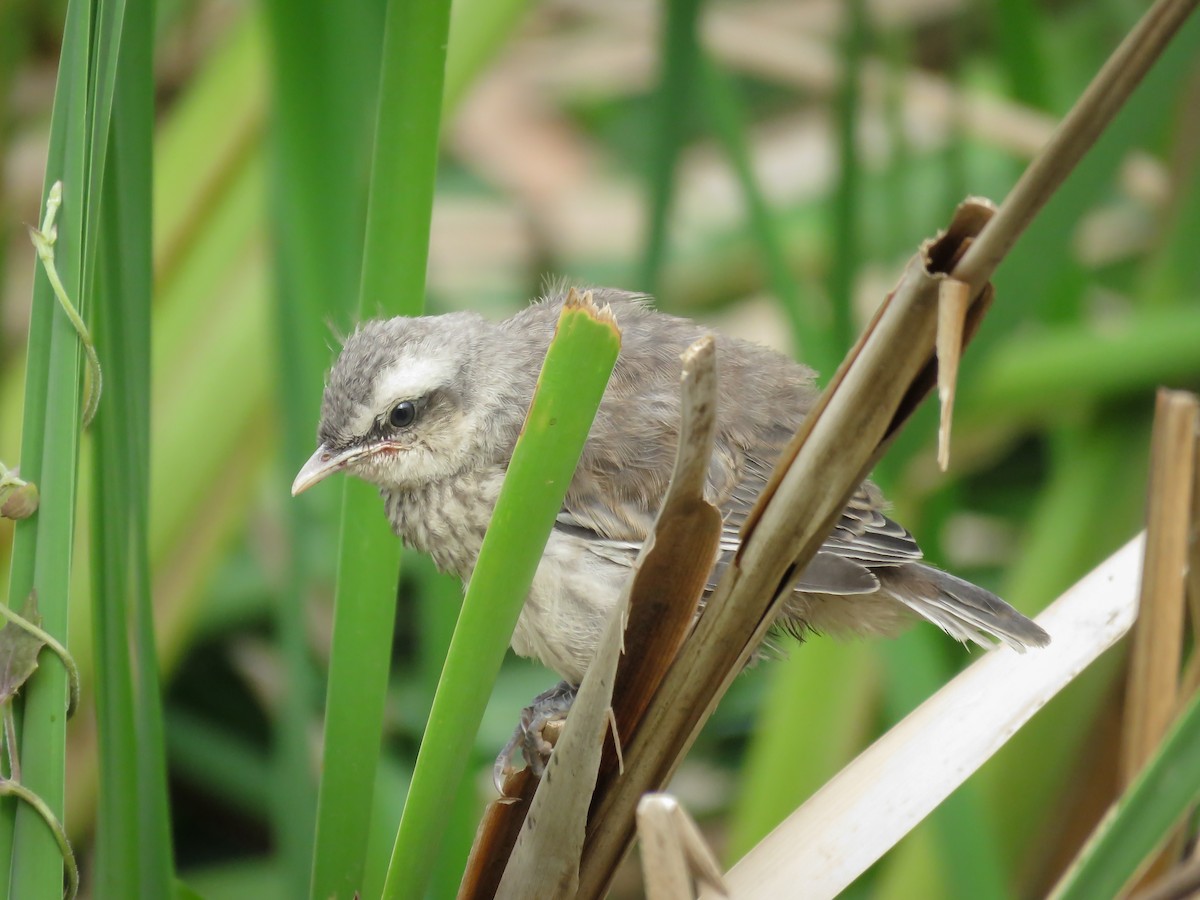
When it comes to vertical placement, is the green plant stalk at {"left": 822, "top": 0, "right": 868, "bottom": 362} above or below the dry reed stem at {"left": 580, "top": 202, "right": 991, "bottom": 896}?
above

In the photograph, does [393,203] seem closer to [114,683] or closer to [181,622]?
[114,683]

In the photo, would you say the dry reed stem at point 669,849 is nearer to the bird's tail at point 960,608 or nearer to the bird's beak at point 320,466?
the bird's tail at point 960,608

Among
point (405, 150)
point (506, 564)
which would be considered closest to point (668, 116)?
point (405, 150)

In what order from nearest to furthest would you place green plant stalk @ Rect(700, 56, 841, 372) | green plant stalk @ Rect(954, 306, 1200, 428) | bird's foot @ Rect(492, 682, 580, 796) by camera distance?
1. bird's foot @ Rect(492, 682, 580, 796)
2. green plant stalk @ Rect(700, 56, 841, 372)
3. green plant stalk @ Rect(954, 306, 1200, 428)

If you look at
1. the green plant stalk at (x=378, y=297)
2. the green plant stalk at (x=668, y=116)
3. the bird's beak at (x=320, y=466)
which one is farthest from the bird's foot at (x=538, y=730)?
the green plant stalk at (x=668, y=116)

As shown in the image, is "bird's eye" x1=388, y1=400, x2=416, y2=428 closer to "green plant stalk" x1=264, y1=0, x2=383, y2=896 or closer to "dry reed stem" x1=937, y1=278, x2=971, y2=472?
"green plant stalk" x1=264, y1=0, x2=383, y2=896

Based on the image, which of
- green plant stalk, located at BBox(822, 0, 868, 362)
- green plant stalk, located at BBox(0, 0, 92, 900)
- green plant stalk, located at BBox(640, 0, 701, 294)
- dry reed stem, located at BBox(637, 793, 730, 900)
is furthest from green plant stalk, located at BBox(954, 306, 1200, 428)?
green plant stalk, located at BBox(0, 0, 92, 900)

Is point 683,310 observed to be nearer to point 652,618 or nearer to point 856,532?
point 856,532
